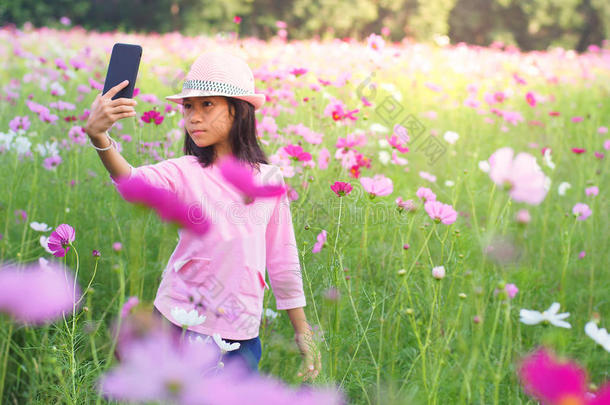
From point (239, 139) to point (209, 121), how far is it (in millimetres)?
73

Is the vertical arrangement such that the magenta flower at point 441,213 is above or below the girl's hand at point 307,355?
above

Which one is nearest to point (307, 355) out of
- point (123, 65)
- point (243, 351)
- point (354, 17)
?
point (243, 351)

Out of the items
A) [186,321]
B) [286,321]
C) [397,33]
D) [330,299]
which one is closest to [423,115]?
[286,321]

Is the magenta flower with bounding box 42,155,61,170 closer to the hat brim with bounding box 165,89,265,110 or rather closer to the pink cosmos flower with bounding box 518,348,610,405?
the hat brim with bounding box 165,89,265,110

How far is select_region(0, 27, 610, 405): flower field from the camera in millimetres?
538

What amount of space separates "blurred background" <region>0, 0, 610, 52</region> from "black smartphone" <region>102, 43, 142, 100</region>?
451 inches

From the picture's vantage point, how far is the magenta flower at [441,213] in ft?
3.23

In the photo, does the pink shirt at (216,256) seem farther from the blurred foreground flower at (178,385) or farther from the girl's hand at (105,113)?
the blurred foreground flower at (178,385)

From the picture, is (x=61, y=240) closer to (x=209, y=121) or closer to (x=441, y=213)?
(x=209, y=121)

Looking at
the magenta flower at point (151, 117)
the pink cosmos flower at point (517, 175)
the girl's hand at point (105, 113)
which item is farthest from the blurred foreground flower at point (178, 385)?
the magenta flower at point (151, 117)

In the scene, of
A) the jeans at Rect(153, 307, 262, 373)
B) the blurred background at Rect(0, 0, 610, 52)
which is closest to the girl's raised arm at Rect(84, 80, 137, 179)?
the jeans at Rect(153, 307, 262, 373)

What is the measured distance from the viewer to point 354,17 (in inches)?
514

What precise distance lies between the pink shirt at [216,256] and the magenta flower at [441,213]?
284 mm

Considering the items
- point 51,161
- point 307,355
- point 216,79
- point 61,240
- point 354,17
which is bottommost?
point 307,355
